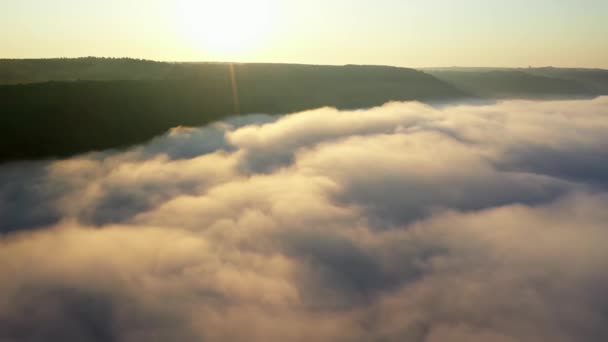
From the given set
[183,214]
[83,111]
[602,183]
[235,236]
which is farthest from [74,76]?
[602,183]

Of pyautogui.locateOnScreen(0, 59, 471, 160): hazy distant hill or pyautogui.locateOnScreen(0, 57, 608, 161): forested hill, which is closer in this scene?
pyautogui.locateOnScreen(0, 59, 471, 160): hazy distant hill

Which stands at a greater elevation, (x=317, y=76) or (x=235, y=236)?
(x=317, y=76)

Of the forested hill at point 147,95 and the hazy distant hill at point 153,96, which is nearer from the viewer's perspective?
the hazy distant hill at point 153,96

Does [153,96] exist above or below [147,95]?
above

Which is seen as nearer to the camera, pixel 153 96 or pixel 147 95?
pixel 147 95

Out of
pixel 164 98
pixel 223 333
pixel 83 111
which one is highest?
pixel 164 98

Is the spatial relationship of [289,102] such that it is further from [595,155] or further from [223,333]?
[223,333]

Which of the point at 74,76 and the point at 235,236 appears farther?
the point at 74,76

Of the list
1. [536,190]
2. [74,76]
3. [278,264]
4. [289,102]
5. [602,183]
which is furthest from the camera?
[74,76]
